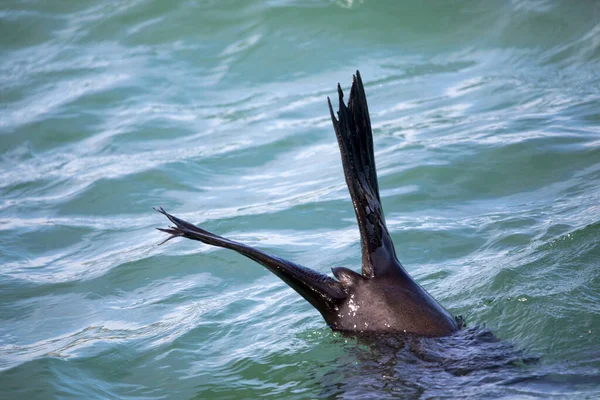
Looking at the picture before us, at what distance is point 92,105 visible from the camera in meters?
8.96

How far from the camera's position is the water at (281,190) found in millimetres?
3525

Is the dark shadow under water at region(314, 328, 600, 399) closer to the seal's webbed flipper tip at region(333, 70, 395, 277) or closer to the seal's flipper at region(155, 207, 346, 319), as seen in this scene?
the seal's flipper at region(155, 207, 346, 319)

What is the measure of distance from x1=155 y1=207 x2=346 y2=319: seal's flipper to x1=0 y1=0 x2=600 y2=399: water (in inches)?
7.8

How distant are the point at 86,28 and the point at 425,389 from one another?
30.6 ft

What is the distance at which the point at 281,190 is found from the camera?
21.0ft

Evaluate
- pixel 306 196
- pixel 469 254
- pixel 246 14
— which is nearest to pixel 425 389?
pixel 469 254

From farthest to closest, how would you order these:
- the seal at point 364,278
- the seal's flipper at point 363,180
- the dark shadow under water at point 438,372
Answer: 1. the seal's flipper at point 363,180
2. the seal at point 364,278
3. the dark shadow under water at point 438,372

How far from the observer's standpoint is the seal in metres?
3.02

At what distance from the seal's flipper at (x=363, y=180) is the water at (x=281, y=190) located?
0.34 m

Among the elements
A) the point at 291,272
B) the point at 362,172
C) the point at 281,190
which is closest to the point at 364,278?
the point at 291,272

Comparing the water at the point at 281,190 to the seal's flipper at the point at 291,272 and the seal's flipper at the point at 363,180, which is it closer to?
the seal's flipper at the point at 291,272

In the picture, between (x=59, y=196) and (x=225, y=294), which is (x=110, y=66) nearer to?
(x=59, y=196)

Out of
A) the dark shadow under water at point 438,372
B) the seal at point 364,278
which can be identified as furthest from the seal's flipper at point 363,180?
the dark shadow under water at point 438,372

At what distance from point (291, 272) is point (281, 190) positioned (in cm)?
340
